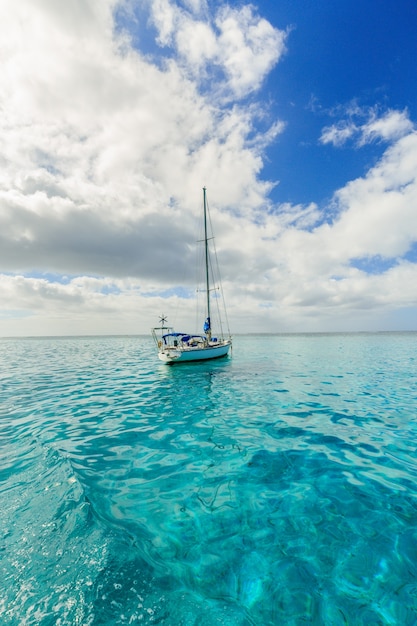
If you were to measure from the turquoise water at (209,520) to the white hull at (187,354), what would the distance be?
688 inches

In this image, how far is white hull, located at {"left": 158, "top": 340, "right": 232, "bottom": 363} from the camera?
29.6m

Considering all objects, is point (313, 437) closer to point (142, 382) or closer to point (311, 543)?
point (311, 543)

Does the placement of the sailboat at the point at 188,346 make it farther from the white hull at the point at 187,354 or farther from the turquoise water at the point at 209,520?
the turquoise water at the point at 209,520

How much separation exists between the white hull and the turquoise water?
57.3 ft

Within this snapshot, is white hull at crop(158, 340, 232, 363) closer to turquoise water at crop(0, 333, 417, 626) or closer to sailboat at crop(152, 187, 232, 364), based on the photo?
sailboat at crop(152, 187, 232, 364)

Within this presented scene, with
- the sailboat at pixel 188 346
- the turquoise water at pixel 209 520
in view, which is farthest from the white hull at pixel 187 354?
the turquoise water at pixel 209 520

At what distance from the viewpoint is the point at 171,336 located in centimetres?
3312

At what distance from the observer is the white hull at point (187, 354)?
2961 centimetres

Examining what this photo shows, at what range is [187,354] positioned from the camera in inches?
1193

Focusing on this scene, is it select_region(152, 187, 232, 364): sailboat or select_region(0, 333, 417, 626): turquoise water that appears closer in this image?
select_region(0, 333, 417, 626): turquoise water

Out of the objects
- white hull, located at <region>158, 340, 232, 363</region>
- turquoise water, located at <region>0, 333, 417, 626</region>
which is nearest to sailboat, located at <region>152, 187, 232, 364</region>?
white hull, located at <region>158, 340, 232, 363</region>

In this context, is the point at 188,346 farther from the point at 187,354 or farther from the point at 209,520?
the point at 209,520

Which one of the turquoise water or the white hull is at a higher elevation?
the white hull

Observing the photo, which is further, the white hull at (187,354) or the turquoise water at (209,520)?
the white hull at (187,354)
